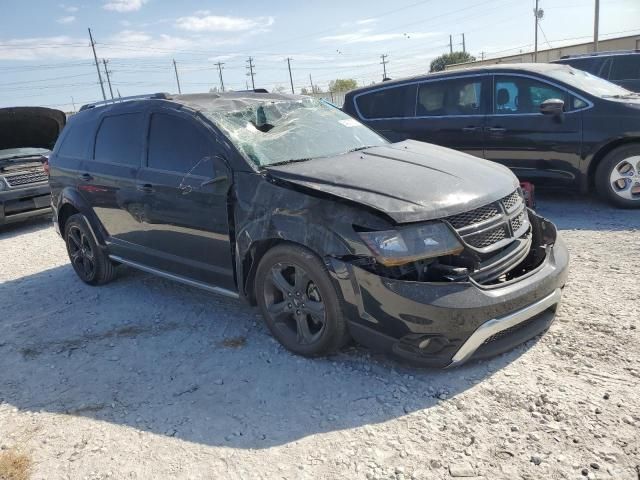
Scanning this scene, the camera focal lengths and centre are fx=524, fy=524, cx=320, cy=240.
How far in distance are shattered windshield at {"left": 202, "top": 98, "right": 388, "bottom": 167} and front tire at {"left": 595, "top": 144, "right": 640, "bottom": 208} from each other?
3293 mm

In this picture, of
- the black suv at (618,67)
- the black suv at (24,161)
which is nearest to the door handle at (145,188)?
the black suv at (24,161)

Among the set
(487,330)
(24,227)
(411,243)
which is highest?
(411,243)

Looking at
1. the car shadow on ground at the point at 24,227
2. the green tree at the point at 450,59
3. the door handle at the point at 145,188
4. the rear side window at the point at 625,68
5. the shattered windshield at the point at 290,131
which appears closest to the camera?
the shattered windshield at the point at 290,131

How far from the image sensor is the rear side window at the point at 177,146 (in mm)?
3908

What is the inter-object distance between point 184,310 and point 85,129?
7.44 ft

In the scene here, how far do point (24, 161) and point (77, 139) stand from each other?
13.8 feet

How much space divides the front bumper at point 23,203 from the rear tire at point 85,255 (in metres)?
3.28

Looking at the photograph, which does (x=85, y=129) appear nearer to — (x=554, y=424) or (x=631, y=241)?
(x=554, y=424)

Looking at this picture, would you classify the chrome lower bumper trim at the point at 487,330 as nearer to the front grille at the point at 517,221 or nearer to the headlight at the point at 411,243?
the headlight at the point at 411,243

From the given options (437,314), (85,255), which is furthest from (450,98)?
(437,314)

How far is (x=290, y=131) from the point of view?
4129mm

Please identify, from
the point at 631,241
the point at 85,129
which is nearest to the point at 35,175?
the point at 85,129

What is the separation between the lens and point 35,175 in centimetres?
878

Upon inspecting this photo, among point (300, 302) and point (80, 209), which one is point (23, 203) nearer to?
point (80, 209)
